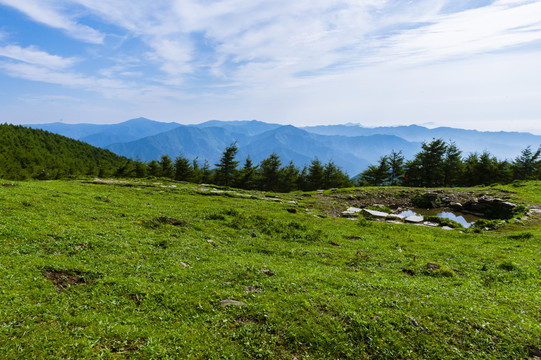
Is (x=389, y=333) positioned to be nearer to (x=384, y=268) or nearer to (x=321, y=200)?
(x=384, y=268)

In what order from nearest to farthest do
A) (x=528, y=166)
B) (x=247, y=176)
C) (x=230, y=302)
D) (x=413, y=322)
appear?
(x=413, y=322), (x=230, y=302), (x=528, y=166), (x=247, y=176)

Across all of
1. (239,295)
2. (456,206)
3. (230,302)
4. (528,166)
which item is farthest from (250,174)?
(528,166)

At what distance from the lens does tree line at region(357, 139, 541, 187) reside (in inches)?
2908

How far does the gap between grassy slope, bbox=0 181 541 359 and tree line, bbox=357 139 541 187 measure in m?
66.9

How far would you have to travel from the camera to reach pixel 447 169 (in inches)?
3127

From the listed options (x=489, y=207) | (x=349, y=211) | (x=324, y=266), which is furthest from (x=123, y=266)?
(x=489, y=207)

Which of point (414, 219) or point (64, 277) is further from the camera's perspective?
point (414, 219)

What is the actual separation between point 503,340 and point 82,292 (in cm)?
1504

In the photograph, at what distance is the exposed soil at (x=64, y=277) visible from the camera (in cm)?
928

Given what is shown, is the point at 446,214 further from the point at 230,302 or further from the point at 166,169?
the point at 166,169

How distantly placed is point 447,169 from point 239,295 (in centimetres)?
9146

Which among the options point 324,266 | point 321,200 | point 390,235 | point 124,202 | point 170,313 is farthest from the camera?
point 321,200

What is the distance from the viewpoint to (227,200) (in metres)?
33.5

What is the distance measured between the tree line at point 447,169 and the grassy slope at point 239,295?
6687 centimetres
